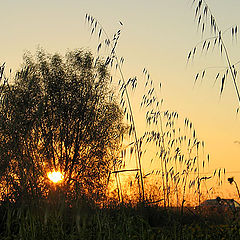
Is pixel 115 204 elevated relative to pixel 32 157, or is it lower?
lower

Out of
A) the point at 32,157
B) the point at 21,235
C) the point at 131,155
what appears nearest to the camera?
the point at 21,235

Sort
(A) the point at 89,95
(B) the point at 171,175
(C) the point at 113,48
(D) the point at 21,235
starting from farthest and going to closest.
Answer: (A) the point at 89,95 < (B) the point at 171,175 < (C) the point at 113,48 < (D) the point at 21,235

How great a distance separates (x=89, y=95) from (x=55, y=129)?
96.2 inches

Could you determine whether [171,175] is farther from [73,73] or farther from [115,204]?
[73,73]

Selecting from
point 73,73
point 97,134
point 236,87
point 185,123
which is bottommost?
point 236,87

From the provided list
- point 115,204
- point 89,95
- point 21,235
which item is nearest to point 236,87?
point 21,235

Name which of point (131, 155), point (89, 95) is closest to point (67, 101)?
point (89, 95)

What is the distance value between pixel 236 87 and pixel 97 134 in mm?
16515

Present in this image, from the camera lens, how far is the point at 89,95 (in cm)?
1903

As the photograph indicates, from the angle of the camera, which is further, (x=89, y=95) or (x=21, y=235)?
(x=89, y=95)

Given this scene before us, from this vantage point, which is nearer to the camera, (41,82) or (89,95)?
(89,95)

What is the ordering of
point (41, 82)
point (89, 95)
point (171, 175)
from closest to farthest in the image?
point (171, 175) → point (89, 95) → point (41, 82)

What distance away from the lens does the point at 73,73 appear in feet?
68.0

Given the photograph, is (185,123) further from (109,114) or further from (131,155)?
(109,114)
